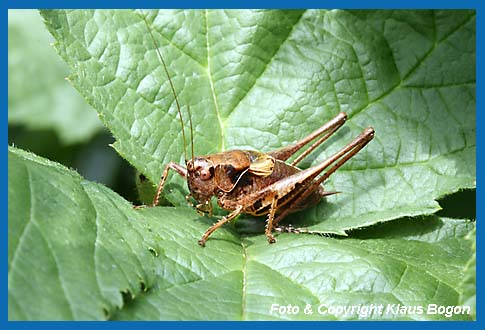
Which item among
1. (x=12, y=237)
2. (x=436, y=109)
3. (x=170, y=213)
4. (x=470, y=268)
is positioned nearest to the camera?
(x=12, y=237)

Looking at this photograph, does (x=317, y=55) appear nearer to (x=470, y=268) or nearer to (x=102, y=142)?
(x=470, y=268)

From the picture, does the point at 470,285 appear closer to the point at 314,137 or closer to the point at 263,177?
the point at 314,137

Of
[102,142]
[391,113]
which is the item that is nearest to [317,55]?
[391,113]

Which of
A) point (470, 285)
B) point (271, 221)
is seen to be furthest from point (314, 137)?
point (470, 285)

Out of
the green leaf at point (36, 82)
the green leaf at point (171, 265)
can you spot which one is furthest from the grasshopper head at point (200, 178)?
the green leaf at point (36, 82)

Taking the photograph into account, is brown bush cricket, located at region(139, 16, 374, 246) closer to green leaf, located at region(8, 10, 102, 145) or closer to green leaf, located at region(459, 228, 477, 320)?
green leaf, located at region(459, 228, 477, 320)

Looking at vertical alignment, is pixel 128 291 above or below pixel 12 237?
below

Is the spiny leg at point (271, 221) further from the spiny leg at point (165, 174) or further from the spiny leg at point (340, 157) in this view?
the spiny leg at point (165, 174)
